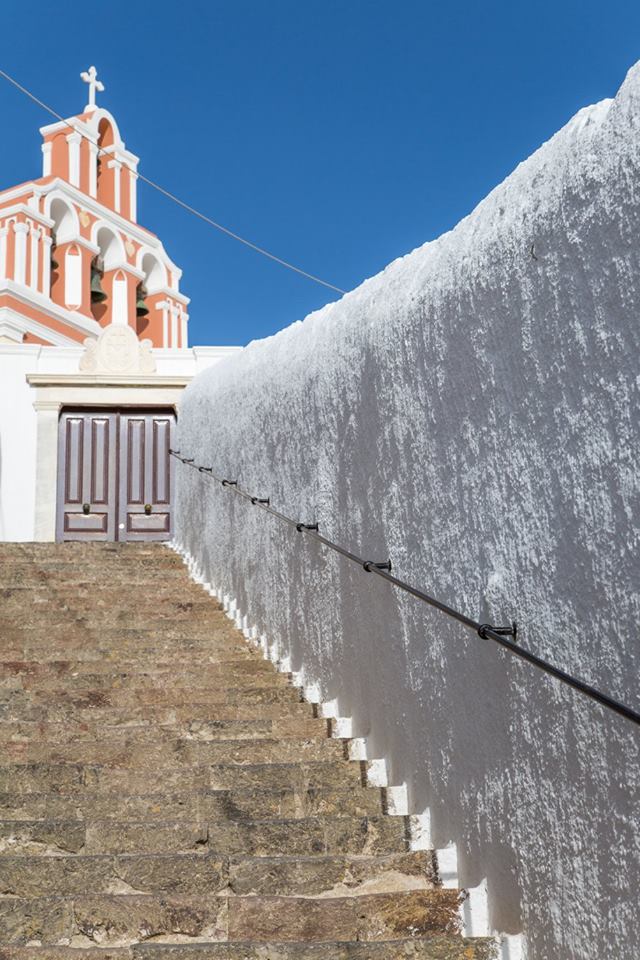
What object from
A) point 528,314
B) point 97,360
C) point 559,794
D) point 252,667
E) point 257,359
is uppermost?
point 97,360

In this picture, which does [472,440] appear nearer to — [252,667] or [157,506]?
[252,667]

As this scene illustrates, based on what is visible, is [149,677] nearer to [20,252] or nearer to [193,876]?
[193,876]

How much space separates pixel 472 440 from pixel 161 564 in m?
6.20

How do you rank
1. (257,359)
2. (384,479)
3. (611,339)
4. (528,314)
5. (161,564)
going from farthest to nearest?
(161,564)
(257,359)
(384,479)
(528,314)
(611,339)

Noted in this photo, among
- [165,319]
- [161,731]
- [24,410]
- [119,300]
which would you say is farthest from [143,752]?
[165,319]

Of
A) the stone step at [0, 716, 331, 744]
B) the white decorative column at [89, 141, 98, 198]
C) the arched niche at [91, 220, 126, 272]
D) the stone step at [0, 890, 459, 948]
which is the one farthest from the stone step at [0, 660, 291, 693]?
the white decorative column at [89, 141, 98, 198]

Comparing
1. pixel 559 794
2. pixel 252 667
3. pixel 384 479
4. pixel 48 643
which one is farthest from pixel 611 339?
pixel 48 643

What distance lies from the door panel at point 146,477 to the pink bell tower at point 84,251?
14.7ft

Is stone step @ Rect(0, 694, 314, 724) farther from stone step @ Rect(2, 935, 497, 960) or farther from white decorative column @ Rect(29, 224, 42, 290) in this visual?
white decorative column @ Rect(29, 224, 42, 290)

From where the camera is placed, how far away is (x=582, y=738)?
2836 millimetres

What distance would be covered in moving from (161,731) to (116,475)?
7461 mm

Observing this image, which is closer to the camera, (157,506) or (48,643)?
(48,643)

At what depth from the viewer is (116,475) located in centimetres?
1184

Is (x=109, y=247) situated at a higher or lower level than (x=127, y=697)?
higher
